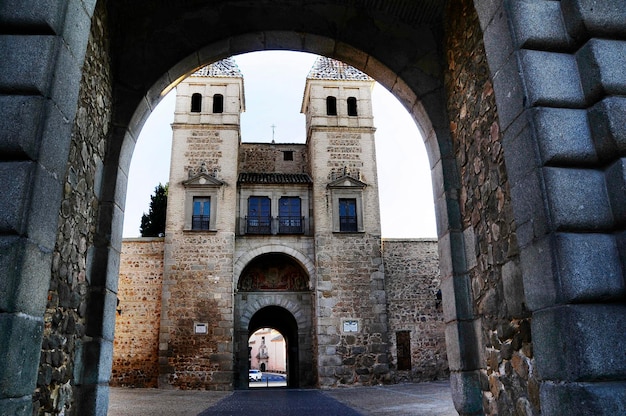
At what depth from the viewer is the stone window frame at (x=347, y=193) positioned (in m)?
17.5

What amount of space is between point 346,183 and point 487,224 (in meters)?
14.0

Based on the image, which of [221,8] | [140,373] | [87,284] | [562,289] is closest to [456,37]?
[221,8]

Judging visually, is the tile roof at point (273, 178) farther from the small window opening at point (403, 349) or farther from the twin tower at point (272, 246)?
the small window opening at point (403, 349)

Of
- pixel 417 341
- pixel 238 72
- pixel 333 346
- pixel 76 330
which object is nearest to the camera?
pixel 76 330

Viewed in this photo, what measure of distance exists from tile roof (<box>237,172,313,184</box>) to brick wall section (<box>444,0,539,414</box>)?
13327 mm

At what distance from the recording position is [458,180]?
466 centimetres

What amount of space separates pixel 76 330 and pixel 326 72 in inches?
701

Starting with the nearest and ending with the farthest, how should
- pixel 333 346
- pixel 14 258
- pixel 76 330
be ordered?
pixel 14 258
pixel 76 330
pixel 333 346

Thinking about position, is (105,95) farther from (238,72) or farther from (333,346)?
(238,72)

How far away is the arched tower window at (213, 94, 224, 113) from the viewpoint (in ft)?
62.1

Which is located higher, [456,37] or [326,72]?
[326,72]

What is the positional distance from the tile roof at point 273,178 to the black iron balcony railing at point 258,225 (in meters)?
1.44

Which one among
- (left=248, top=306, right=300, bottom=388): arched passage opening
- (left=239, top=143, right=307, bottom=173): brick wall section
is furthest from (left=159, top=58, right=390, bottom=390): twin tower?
(left=239, top=143, right=307, bottom=173): brick wall section

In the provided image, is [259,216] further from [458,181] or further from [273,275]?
[458,181]
